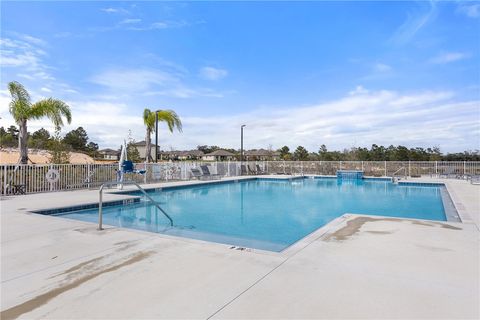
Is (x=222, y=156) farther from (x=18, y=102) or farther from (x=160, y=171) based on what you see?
(x=18, y=102)

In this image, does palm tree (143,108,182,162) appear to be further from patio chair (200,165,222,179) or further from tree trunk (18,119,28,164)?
tree trunk (18,119,28,164)

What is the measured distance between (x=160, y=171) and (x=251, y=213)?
8.91 meters

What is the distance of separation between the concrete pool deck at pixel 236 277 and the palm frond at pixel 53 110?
30.3 ft

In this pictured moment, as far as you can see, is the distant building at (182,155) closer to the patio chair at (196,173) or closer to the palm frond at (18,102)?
the patio chair at (196,173)

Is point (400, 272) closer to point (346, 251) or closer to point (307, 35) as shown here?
point (346, 251)

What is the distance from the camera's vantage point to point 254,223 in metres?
7.73

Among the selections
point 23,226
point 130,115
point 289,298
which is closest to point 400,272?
point 289,298

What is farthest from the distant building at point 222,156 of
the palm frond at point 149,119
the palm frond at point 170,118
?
the palm frond at point 149,119

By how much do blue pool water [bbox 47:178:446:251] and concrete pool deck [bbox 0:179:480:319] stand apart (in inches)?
61.4

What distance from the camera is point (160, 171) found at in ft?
54.7

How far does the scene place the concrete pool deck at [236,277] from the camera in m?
2.46

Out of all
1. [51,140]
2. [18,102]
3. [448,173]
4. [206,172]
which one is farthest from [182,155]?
[18,102]

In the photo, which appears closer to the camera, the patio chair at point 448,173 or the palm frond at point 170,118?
the patio chair at point 448,173

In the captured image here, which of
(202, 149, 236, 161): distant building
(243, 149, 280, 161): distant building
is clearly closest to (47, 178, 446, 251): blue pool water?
(243, 149, 280, 161): distant building
